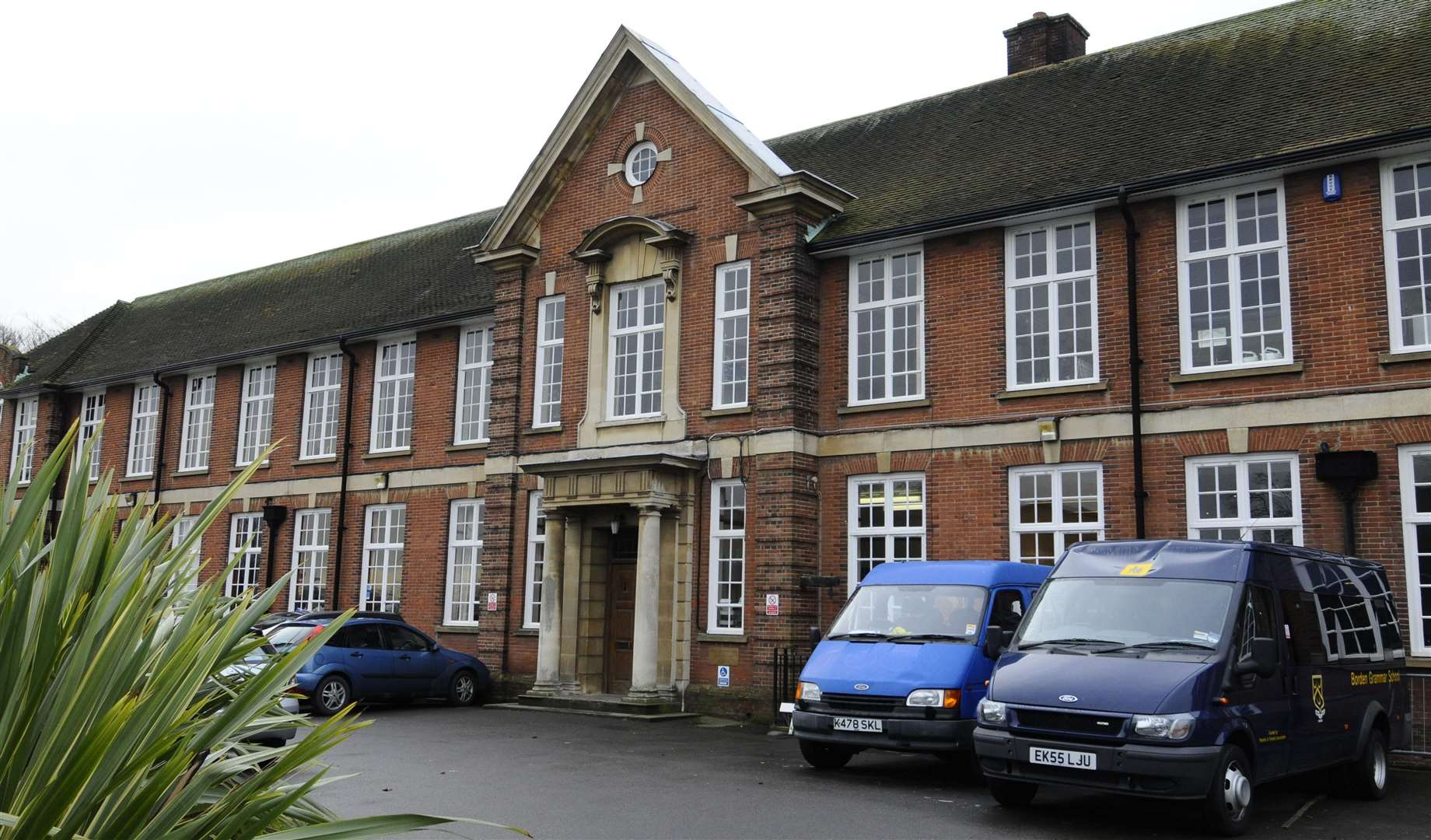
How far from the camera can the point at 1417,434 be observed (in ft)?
46.0

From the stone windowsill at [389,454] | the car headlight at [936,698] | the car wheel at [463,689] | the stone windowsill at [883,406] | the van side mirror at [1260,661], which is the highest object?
the stone windowsill at [883,406]

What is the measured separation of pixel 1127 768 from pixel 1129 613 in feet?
5.41

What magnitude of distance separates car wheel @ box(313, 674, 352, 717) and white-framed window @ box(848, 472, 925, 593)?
7.79 meters

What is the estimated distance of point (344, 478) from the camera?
84.7 feet

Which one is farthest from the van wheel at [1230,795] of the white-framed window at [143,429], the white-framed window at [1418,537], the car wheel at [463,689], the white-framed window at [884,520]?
the white-framed window at [143,429]

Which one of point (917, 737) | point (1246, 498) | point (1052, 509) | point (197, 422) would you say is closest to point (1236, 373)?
point (1246, 498)

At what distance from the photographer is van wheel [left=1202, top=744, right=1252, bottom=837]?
8.84 metres

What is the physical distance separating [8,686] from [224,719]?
559 millimetres

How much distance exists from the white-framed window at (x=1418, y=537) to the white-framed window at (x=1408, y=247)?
1.32 meters

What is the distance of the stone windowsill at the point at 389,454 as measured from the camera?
24922 mm

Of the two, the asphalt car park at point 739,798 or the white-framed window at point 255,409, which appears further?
the white-framed window at point 255,409

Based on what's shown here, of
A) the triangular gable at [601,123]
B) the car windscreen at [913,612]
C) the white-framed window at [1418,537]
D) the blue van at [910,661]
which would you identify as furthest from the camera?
the triangular gable at [601,123]

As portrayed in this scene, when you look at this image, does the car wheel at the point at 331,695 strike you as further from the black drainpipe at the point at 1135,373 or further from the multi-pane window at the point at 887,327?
the black drainpipe at the point at 1135,373

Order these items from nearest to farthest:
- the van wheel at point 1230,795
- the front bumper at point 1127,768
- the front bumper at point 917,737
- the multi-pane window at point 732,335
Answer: the front bumper at point 1127,768, the van wheel at point 1230,795, the front bumper at point 917,737, the multi-pane window at point 732,335
